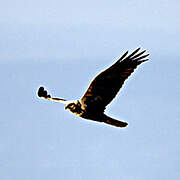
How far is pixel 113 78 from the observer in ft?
81.9

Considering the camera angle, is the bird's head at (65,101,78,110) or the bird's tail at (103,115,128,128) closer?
the bird's head at (65,101,78,110)

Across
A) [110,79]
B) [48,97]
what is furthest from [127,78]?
[48,97]

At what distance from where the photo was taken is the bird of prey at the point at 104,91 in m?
24.9

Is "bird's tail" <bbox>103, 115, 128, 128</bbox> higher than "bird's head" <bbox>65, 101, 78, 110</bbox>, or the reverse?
"bird's head" <bbox>65, 101, 78, 110</bbox>

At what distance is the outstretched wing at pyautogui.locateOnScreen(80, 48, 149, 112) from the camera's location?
81.5 ft

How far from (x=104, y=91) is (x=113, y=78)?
587 mm

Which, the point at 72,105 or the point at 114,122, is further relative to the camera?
the point at 114,122

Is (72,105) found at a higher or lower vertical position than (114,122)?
higher

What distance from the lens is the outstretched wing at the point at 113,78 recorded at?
24828 mm

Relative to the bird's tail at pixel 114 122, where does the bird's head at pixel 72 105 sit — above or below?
above

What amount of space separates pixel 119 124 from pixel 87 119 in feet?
3.60

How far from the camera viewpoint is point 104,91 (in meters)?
25.2

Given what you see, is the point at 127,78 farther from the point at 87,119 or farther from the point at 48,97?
the point at 48,97

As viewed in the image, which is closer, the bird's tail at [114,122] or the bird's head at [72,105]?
the bird's head at [72,105]
